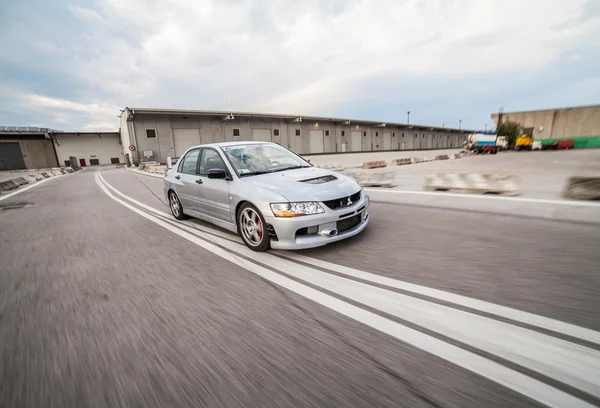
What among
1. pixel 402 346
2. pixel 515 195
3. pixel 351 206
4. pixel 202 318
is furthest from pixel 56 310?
pixel 515 195

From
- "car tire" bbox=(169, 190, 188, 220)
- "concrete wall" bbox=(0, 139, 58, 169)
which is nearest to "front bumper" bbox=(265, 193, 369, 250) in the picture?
"car tire" bbox=(169, 190, 188, 220)

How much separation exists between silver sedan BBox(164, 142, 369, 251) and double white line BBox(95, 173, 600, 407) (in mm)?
476

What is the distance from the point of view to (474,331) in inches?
72.4

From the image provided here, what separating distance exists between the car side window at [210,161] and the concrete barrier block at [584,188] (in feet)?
22.6

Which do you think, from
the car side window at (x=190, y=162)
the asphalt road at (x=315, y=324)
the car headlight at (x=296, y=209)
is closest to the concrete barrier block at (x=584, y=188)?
the asphalt road at (x=315, y=324)

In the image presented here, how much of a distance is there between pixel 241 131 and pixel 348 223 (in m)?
35.3

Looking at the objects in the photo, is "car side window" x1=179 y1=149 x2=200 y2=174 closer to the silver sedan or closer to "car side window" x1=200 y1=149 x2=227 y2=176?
the silver sedan

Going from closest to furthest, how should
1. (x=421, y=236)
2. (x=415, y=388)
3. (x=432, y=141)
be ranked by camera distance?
(x=415, y=388) → (x=421, y=236) → (x=432, y=141)

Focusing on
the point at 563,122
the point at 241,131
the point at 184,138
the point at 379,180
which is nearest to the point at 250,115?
the point at 241,131

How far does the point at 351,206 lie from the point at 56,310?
3.23m

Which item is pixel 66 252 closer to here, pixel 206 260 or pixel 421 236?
pixel 206 260

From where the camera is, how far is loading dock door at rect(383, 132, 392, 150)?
55656 millimetres

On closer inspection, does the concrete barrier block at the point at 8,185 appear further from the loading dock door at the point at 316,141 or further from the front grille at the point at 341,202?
the loading dock door at the point at 316,141

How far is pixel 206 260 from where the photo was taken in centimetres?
339
